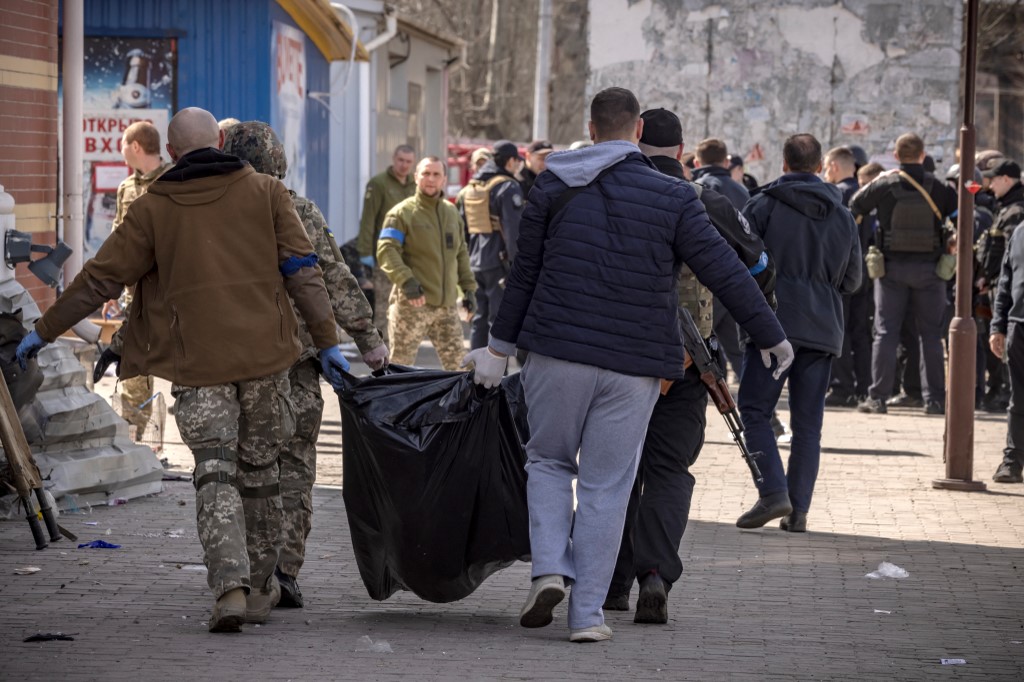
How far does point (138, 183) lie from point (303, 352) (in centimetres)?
390

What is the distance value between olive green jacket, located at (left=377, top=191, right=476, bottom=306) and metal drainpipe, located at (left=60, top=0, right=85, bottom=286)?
2.05m

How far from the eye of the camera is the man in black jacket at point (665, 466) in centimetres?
600

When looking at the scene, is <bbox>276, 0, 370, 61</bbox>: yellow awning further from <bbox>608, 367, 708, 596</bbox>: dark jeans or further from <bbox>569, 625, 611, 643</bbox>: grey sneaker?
<bbox>569, 625, 611, 643</bbox>: grey sneaker

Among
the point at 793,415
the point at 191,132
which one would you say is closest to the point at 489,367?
the point at 191,132

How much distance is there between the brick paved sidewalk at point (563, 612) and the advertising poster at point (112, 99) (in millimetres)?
5516

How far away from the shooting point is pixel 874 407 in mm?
12906

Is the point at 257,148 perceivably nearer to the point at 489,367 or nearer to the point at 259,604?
the point at 489,367

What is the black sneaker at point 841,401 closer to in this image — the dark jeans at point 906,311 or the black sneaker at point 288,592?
the dark jeans at point 906,311

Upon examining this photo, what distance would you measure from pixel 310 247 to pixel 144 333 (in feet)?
2.12

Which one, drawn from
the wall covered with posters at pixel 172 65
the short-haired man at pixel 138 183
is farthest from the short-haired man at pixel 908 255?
the short-haired man at pixel 138 183

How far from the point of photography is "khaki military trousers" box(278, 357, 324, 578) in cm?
604

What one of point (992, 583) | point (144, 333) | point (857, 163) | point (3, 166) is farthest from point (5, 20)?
point (857, 163)

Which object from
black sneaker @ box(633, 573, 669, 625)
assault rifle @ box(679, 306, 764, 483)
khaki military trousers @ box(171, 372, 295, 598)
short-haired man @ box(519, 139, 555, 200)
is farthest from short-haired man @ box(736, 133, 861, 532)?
short-haired man @ box(519, 139, 555, 200)

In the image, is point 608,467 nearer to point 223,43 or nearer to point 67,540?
point 67,540
